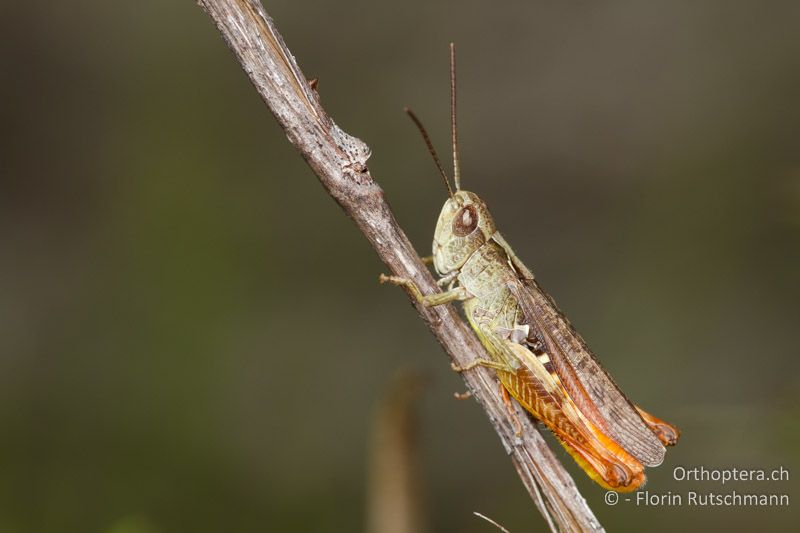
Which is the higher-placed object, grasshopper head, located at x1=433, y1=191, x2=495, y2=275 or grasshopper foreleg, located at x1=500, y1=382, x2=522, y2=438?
grasshopper head, located at x1=433, y1=191, x2=495, y2=275

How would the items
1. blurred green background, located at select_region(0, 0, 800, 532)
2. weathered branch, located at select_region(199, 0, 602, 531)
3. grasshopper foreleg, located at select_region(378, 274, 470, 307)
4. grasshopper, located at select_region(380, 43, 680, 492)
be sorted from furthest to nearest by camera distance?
blurred green background, located at select_region(0, 0, 800, 532), grasshopper, located at select_region(380, 43, 680, 492), grasshopper foreleg, located at select_region(378, 274, 470, 307), weathered branch, located at select_region(199, 0, 602, 531)

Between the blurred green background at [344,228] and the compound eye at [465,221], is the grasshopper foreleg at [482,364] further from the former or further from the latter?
the blurred green background at [344,228]

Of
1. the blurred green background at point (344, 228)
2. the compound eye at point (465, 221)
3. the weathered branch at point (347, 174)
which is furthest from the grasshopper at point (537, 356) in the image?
the blurred green background at point (344, 228)

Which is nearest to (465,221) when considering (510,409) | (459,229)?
(459,229)

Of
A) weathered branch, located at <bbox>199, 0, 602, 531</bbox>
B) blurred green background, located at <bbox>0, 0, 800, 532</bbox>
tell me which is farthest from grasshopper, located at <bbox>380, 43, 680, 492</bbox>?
blurred green background, located at <bbox>0, 0, 800, 532</bbox>

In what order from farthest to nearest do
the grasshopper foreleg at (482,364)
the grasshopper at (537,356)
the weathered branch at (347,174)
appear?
the grasshopper at (537,356)
the grasshopper foreleg at (482,364)
the weathered branch at (347,174)

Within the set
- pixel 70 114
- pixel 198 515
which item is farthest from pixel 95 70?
pixel 198 515

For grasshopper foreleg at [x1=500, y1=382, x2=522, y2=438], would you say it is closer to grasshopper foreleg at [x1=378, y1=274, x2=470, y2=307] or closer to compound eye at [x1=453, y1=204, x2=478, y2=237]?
grasshopper foreleg at [x1=378, y1=274, x2=470, y2=307]

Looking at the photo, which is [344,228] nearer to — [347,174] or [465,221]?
[465,221]
